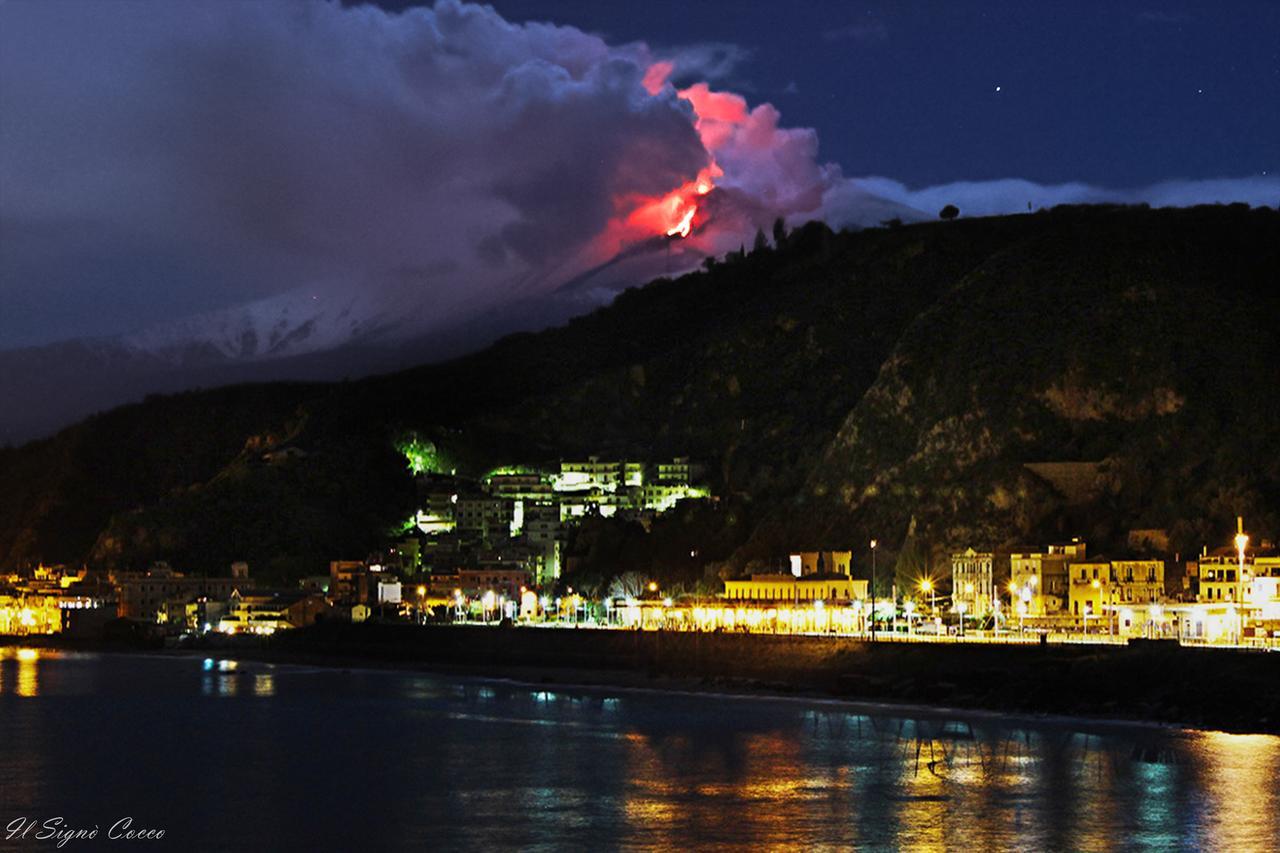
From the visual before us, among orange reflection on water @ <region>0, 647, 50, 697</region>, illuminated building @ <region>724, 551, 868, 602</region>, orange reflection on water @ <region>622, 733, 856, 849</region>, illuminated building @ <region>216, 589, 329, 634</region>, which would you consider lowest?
orange reflection on water @ <region>622, 733, 856, 849</region>

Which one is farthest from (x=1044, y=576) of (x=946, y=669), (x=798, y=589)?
(x=946, y=669)

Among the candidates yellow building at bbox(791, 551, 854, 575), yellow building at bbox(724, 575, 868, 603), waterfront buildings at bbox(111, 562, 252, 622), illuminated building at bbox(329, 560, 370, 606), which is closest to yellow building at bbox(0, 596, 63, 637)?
waterfront buildings at bbox(111, 562, 252, 622)

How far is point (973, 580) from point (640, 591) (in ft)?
116

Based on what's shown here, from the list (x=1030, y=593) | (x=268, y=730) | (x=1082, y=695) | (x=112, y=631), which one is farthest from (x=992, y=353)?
(x=112, y=631)

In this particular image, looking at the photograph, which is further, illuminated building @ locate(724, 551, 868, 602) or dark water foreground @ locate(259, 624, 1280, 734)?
illuminated building @ locate(724, 551, 868, 602)

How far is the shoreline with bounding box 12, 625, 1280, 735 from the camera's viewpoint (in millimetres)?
64694

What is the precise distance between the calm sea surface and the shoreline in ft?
7.23

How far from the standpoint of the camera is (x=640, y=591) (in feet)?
442

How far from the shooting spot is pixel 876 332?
606ft

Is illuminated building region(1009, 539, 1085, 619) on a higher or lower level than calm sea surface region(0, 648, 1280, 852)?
higher

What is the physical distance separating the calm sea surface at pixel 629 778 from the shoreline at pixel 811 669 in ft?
7.23

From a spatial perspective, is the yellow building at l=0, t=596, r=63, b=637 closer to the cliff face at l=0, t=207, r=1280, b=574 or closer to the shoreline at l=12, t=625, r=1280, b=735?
the cliff face at l=0, t=207, r=1280, b=574

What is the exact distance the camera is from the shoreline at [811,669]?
212ft

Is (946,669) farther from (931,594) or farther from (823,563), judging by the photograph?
(823,563)
